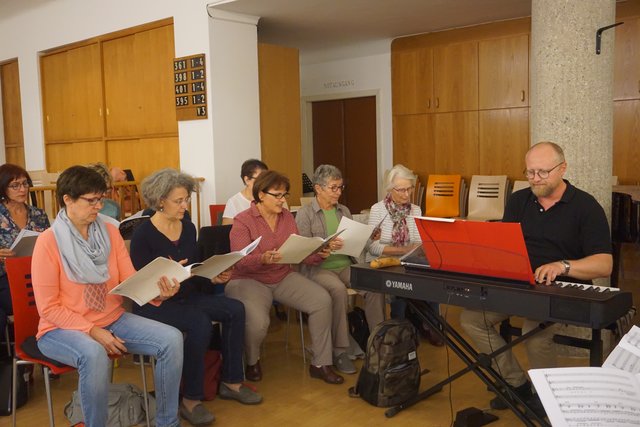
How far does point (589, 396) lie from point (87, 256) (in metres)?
2.18

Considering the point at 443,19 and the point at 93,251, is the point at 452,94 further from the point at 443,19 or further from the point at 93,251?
the point at 93,251

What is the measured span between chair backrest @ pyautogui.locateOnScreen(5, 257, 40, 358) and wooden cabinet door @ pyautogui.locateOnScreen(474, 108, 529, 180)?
5712mm

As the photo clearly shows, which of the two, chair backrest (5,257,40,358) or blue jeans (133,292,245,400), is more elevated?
chair backrest (5,257,40,358)

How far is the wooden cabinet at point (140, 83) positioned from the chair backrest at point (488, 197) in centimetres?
345

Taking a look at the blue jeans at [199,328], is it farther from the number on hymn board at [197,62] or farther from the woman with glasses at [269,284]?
the number on hymn board at [197,62]

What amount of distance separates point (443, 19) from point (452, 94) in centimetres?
97

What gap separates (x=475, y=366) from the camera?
2.96 meters

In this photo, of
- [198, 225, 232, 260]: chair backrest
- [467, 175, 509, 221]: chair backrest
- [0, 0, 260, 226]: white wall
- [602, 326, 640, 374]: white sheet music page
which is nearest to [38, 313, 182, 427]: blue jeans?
[198, 225, 232, 260]: chair backrest

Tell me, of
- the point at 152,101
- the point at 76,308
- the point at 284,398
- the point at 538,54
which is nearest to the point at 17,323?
the point at 76,308

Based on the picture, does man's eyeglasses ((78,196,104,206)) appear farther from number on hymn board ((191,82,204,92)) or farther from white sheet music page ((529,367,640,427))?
number on hymn board ((191,82,204,92))

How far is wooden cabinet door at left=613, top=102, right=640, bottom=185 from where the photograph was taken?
6617 millimetres

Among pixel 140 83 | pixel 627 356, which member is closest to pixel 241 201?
pixel 140 83

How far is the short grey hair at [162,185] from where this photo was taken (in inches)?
133

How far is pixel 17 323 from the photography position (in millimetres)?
3008
